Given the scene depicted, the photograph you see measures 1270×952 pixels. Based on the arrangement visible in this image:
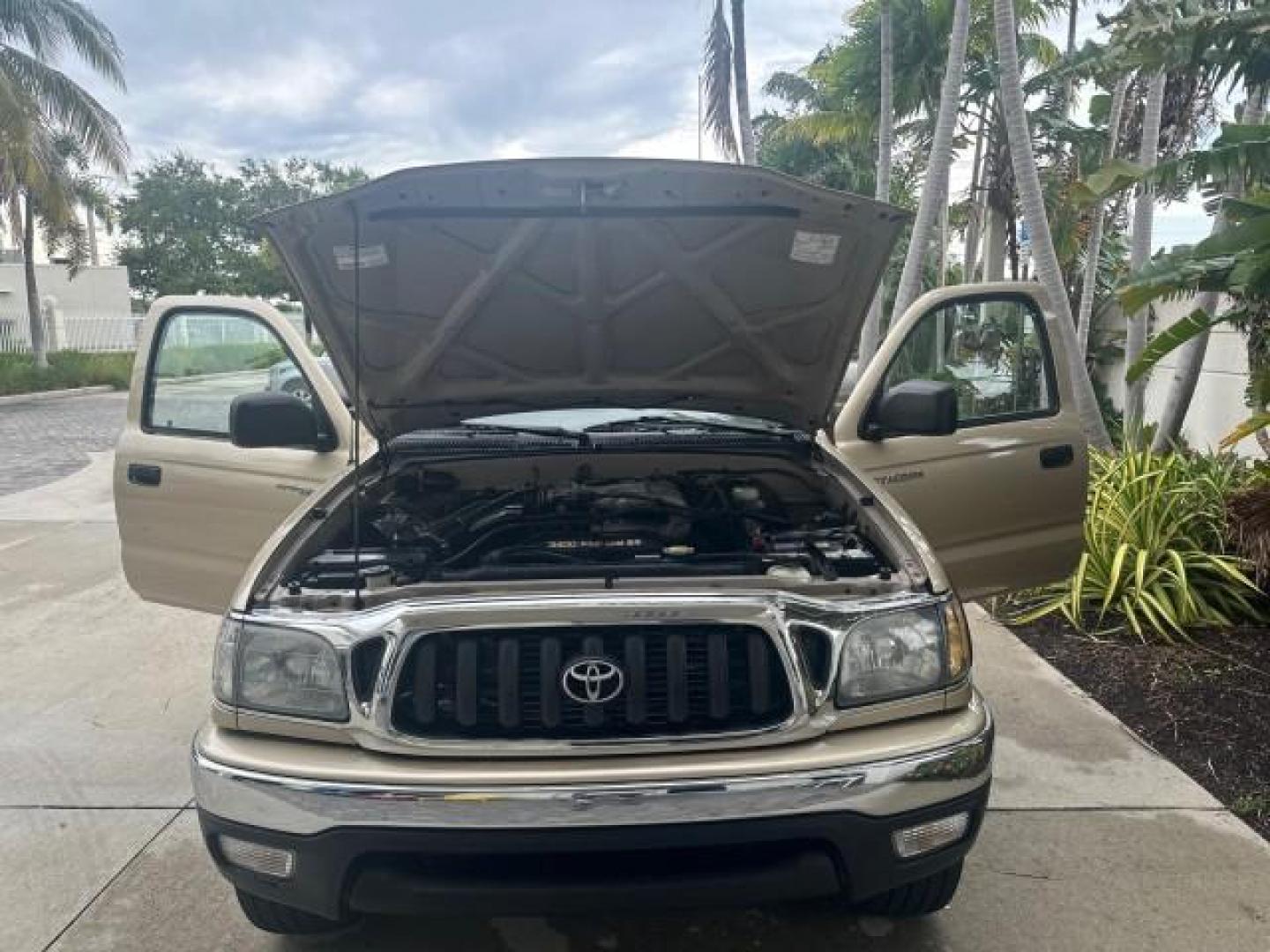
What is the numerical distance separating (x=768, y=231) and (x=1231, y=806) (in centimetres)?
256

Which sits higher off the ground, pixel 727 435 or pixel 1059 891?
pixel 727 435

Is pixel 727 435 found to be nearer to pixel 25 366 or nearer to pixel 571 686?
pixel 571 686

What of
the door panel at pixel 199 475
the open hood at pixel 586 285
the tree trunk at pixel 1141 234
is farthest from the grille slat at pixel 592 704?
the tree trunk at pixel 1141 234

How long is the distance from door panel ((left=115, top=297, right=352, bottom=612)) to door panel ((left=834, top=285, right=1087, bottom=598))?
2045mm

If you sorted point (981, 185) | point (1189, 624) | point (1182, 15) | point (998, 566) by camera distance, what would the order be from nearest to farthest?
point (998, 566) → point (1182, 15) → point (1189, 624) → point (981, 185)

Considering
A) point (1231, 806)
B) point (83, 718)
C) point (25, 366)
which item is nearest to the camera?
point (1231, 806)

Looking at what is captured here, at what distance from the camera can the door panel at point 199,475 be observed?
11.8 ft

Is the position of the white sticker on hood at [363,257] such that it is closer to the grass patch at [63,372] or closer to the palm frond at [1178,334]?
the palm frond at [1178,334]

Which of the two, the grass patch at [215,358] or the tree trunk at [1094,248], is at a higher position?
the tree trunk at [1094,248]

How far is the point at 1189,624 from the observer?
197 inches

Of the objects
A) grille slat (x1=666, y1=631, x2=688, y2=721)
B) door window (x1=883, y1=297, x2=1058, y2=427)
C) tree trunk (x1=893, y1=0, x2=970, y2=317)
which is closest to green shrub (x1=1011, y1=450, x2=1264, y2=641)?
door window (x1=883, y1=297, x2=1058, y2=427)

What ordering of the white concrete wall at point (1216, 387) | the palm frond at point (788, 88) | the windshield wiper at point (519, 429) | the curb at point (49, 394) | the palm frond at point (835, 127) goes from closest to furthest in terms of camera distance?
the windshield wiper at point (519, 429) < the white concrete wall at point (1216, 387) < the palm frond at point (835, 127) < the curb at point (49, 394) < the palm frond at point (788, 88)

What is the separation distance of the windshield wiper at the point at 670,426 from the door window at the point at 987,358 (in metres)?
0.54

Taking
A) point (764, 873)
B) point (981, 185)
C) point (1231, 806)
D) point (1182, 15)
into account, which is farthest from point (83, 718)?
point (981, 185)
